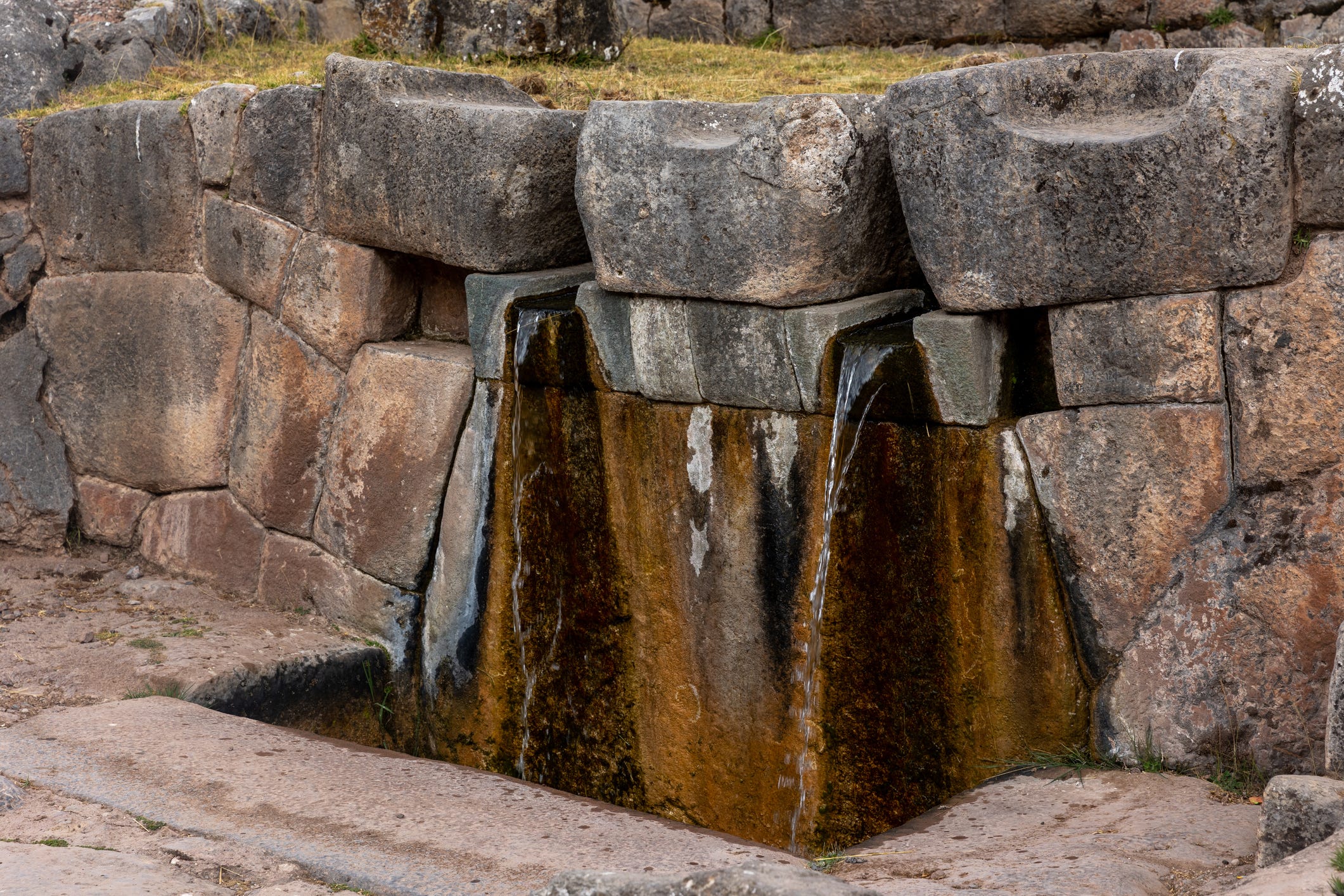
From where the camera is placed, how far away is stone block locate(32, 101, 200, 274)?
17.2 feet

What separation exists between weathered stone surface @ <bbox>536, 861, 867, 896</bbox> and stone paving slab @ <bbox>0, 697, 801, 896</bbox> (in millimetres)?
900

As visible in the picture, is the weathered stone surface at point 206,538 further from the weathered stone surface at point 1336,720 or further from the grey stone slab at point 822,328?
the weathered stone surface at point 1336,720

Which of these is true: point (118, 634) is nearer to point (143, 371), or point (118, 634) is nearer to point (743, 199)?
point (143, 371)

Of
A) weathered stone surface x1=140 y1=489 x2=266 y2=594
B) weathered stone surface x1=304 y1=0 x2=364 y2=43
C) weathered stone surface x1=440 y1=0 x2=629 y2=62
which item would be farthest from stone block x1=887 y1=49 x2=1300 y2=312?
weathered stone surface x1=304 y1=0 x2=364 y2=43

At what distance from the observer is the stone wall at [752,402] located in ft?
10.3

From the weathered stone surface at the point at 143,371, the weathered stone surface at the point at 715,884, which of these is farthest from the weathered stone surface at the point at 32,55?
the weathered stone surface at the point at 715,884

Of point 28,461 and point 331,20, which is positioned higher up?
point 331,20

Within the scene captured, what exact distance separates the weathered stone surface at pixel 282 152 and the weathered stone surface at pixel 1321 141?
126 inches

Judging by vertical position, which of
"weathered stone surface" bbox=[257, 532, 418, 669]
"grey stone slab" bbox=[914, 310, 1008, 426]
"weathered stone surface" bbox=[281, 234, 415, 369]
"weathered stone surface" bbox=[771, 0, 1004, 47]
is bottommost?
"weathered stone surface" bbox=[257, 532, 418, 669]

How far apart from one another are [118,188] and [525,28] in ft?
6.03

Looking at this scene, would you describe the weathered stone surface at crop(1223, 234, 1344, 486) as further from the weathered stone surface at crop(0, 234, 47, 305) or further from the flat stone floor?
the weathered stone surface at crop(0, 234, 47, 305)

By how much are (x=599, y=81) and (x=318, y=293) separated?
147 cm

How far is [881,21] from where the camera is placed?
7.31 metres

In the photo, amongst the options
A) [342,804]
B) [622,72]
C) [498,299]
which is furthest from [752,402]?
[622,72]
